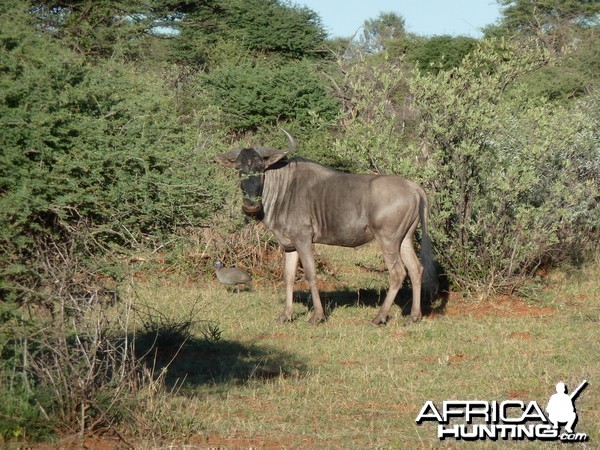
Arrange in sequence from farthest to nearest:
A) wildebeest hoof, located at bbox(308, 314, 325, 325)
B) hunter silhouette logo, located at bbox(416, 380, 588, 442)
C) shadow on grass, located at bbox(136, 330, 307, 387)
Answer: wildebeest hoof, located at bbox(308, 314, 325, 325) < shadow on grass, located at bbox(136, 330, 307, 387) < hunter silhouette logo, located at bbox(416, 380, 588, 442)

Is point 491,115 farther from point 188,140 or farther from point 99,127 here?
point 99,127

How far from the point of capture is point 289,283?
439 inches

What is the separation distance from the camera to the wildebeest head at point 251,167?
35.0ft

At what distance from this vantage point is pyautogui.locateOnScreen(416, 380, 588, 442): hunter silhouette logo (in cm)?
623

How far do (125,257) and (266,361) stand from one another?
2492mm

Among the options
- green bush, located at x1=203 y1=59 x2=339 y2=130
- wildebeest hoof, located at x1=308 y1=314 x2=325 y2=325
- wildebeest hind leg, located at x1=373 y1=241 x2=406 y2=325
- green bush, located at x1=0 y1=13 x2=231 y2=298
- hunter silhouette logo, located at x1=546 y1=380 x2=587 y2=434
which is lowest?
wildebeest hoof, located at x1=308 y1=314 x2=325 y2=325

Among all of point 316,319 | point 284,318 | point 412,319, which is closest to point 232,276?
point 284,318

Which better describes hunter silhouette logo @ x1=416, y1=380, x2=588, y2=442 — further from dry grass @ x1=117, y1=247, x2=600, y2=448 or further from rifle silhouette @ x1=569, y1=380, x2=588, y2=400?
dry grass @ x1=117, y1=247, x2=600, y2=448

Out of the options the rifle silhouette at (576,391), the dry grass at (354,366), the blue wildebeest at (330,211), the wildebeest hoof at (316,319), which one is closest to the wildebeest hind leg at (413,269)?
the blue wildebeest at (330,211)

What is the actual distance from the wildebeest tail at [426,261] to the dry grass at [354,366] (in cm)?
32

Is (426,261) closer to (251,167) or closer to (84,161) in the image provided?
(251,167)

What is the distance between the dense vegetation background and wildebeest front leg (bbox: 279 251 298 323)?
0.83m

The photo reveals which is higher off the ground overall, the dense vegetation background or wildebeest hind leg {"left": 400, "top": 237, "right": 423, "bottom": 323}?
the dense vegetation background

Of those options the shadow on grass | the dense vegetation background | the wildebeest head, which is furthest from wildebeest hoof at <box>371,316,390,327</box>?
the wildebeest head
